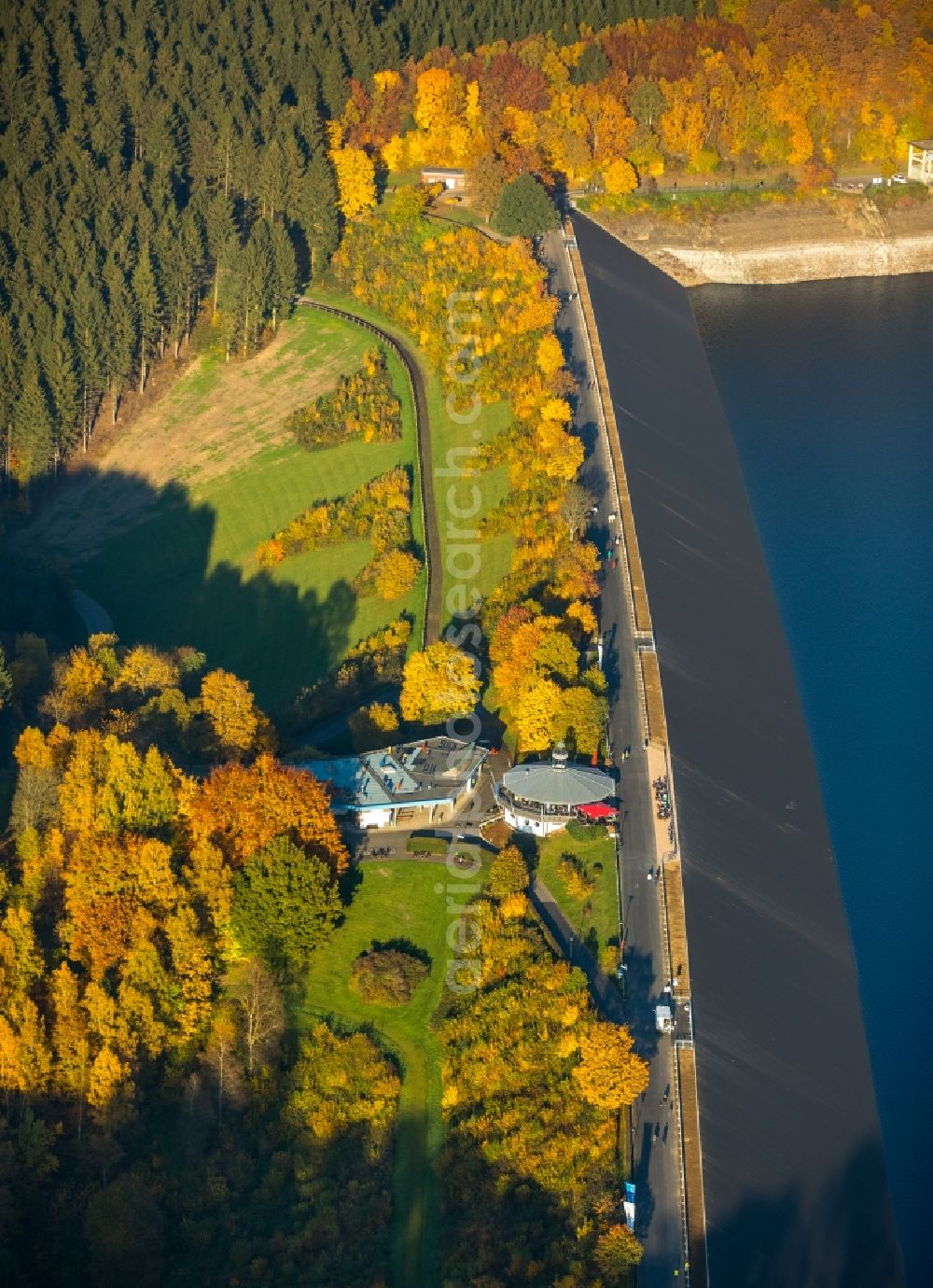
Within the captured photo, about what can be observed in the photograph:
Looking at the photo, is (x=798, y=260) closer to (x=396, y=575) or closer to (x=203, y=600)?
(x=396, y=575)

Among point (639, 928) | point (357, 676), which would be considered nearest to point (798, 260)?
point (357, 676)

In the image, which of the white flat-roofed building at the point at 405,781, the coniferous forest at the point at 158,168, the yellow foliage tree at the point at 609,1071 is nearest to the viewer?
the yellow foliage tree at the point at 609,1071

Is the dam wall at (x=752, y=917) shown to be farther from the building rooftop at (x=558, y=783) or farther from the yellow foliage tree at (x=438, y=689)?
the yellow foliage tree at (x=438, y=689)

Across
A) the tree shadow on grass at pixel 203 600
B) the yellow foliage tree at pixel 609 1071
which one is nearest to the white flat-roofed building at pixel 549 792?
the yellow foliage tree at pixel 609 1071

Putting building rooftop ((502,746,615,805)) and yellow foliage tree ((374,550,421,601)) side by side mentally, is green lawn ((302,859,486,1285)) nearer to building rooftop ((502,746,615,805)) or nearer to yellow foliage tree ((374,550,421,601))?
building rooftop ((502,746,615,805))

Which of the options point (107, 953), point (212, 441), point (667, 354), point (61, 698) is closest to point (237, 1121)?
point (107, 953)

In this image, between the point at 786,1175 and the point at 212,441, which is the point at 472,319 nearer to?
the point at 212,441

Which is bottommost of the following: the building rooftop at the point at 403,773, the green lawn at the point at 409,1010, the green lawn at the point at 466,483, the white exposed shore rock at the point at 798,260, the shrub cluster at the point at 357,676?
the green lawn at the point at 409,1010
